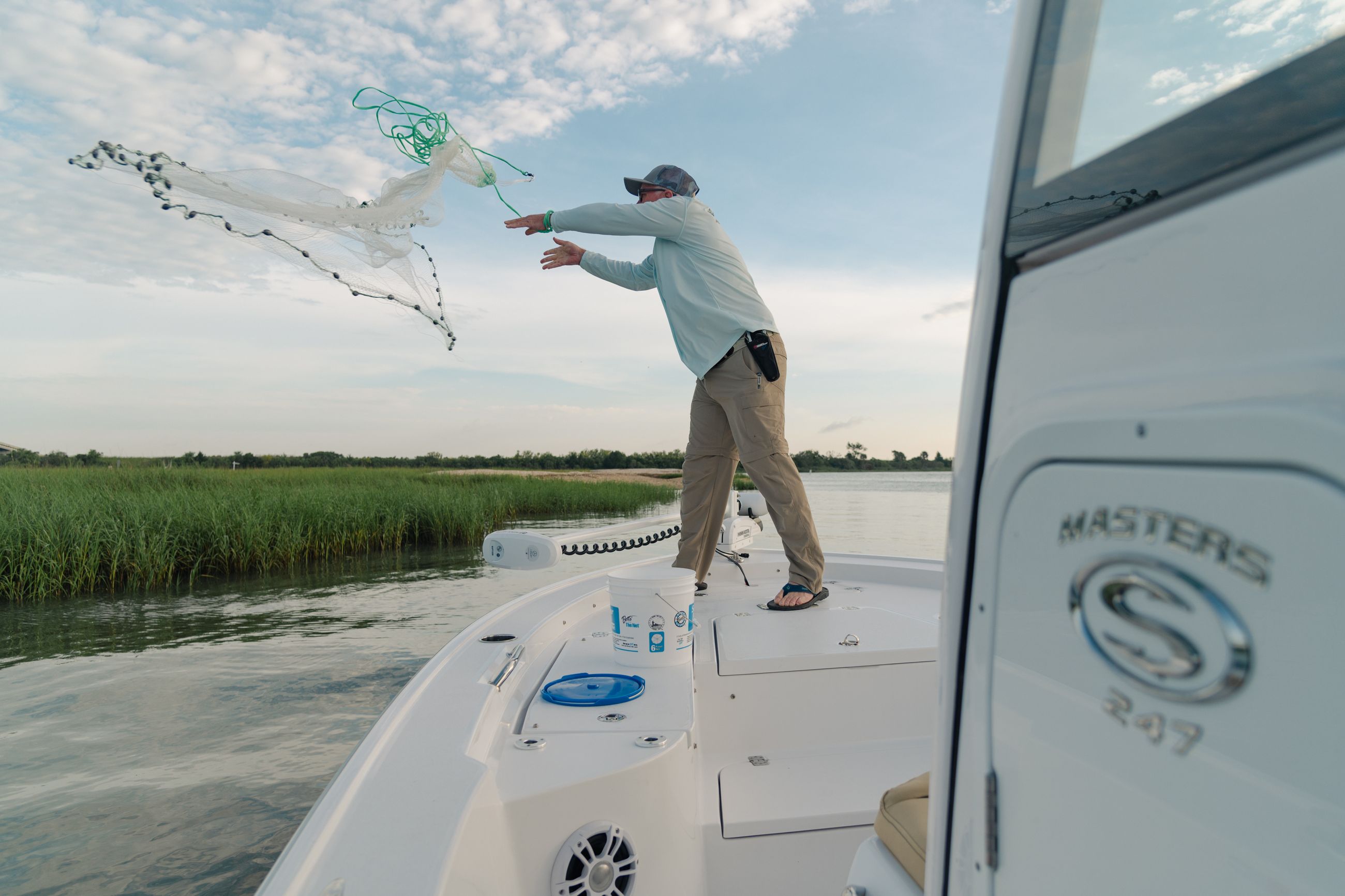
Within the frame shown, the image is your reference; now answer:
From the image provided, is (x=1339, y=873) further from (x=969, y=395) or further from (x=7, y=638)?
(x=7, y=638)

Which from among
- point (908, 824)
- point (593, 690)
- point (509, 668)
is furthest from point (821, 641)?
point (908, 824)

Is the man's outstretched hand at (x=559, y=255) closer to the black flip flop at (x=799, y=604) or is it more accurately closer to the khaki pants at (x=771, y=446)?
the khaki pants at (x=771, y=446)

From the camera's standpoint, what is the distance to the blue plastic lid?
1.49 meters

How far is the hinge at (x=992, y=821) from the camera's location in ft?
1.85

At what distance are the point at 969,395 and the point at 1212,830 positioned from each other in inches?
12.6

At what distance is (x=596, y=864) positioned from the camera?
115cm

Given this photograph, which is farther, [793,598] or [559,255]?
[559,255]

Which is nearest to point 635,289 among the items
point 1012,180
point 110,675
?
point 1012,180

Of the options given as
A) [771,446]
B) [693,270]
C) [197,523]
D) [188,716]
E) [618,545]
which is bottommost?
[188,716]

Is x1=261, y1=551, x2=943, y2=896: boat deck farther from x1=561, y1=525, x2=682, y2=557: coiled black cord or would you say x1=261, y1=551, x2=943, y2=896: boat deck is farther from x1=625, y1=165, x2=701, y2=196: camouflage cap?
x1=625, y1=165, x2=701, y2=196: camouflage cap

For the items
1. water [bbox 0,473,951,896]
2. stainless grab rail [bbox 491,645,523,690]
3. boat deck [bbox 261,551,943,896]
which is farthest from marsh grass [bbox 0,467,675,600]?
stainless grab rail [bbox 491,645,523,690]

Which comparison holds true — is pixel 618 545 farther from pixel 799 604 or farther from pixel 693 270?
pixel 693 270

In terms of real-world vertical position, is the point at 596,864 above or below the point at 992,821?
below

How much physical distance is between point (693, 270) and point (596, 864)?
1.93 m
